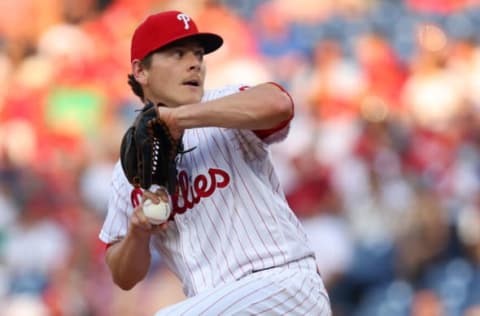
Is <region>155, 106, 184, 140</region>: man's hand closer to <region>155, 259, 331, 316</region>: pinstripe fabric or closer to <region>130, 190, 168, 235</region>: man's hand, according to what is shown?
<region>130, 190, 168, 235</region>: man's hand

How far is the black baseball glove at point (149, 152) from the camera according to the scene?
267 centimetres

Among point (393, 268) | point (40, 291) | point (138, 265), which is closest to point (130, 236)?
point (138, 265)

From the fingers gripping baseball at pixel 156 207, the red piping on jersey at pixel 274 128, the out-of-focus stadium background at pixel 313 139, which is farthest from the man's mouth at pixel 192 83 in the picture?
the out-of-focus stadium background at pixel 313 139

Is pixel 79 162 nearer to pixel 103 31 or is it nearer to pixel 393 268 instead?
pixel 103 31

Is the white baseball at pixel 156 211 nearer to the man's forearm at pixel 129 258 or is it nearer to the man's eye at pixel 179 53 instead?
the man's forearm at pixel 129 258

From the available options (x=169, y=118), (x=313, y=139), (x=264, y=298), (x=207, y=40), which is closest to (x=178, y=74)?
(x=207, y=40)

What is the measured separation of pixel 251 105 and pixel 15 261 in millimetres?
4213

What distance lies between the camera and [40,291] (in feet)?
20.8

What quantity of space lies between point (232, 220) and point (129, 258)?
1.34ft

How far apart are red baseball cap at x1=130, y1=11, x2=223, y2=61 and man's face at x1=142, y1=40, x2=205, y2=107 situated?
3 cm

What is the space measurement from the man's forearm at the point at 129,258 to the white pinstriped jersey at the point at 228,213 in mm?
110

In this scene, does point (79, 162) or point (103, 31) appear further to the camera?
point (103, 31)

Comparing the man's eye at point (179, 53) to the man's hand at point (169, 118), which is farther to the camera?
the man's eye at point (179, 53)

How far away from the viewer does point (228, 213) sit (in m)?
2.83
